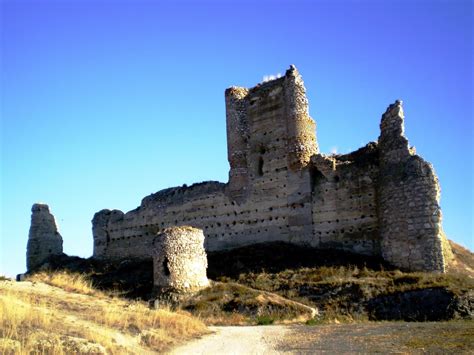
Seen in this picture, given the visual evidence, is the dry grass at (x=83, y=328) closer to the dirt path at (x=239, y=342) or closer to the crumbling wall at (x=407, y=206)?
the dirt path at (x=239, y=342)

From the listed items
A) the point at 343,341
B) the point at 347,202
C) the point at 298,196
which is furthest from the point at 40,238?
the point at 343,341

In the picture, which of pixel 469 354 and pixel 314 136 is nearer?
pixel 469 354

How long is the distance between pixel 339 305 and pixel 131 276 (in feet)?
36.1

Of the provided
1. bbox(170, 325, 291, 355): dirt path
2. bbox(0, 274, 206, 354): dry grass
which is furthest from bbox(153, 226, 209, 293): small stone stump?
bbox(170, 325, 291, 355): dirt path

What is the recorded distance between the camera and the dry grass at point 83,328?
8.04 m

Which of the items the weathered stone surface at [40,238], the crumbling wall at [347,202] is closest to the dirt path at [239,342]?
the crumbling wall at [347,202]

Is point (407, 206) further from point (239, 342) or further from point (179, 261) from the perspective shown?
point (239, 342)

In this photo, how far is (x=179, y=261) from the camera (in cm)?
1848

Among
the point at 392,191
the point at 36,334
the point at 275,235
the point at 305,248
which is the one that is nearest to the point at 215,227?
the point at 275,235

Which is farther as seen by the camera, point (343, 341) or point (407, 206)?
point (407, 206)

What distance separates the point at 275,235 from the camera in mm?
22766

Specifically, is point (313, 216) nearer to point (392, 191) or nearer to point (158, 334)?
point (392, 191)

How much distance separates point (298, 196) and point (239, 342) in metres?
12.5

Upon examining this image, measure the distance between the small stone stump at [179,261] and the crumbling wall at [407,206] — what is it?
21.8ft
